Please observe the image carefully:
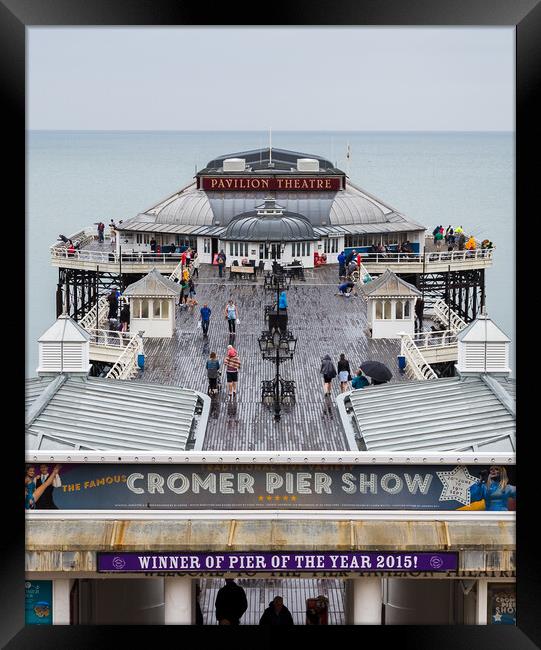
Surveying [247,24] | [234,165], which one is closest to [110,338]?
[247,24]

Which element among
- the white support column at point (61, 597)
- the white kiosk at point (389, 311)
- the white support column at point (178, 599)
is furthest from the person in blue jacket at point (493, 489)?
the white kiosk at point (389, 311)

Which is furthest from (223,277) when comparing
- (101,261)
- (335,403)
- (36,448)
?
(36,448)

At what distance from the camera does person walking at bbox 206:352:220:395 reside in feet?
82.5

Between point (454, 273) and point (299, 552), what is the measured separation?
166 feet

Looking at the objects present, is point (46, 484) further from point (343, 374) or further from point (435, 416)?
point (343, 374)

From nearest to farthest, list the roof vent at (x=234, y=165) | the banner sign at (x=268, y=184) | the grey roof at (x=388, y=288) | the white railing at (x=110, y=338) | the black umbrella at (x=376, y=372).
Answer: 1. the black umbrella at (x=376, y=372)
2. the white railing at (x=110, y=338)
3. the grey roof at (x=388, y=288)
4. the banner sign at (x=268, y=184)
5. the roof vent at (x=234, y=165)

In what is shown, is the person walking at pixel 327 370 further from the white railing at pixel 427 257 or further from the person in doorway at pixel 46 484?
the white railing at pixel 427 257

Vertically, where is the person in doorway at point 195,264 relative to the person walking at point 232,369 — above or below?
above

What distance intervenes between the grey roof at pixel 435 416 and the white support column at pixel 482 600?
283 cm

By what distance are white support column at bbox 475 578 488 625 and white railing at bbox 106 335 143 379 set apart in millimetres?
13423

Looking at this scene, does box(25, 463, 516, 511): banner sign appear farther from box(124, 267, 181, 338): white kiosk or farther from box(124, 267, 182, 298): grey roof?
box(124, 267, 182, 298): grey roof

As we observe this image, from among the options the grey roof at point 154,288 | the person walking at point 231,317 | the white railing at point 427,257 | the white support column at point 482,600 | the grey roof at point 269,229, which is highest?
the grey roof at point 269,229

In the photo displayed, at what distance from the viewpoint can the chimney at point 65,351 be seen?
2320 centimetres
